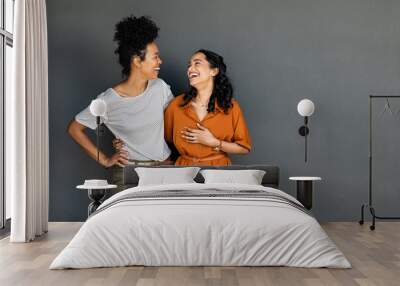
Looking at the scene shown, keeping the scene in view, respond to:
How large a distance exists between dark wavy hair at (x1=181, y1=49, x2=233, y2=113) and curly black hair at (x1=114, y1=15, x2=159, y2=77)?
66cm

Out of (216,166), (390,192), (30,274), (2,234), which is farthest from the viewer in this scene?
(390,192)

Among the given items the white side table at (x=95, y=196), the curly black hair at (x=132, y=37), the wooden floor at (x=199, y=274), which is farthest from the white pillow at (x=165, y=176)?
the wooden floor at (x=199, y=274)

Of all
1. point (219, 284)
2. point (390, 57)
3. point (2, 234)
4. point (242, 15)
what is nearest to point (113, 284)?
point (219, 284)

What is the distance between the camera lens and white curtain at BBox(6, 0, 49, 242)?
5.90m

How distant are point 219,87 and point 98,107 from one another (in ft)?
4.72

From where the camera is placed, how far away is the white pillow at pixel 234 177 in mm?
6469

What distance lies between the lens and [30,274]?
4.30 metres

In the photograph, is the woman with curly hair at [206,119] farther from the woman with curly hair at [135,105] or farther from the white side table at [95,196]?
A: the white side table at [95,196]

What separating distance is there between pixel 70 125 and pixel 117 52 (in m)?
1.04

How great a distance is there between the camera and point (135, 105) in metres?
7.28

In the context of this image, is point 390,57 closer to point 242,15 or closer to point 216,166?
point 242,15

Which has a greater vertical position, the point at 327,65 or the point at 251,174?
the point at 327,65

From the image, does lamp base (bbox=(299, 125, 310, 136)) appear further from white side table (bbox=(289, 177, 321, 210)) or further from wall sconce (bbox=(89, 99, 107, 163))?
wall sconce (bbox=(89, 99, 107, 163))

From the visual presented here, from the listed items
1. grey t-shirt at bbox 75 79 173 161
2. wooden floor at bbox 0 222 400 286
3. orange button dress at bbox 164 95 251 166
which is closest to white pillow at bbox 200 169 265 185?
orange button dress at bbox 164 95 251 166
